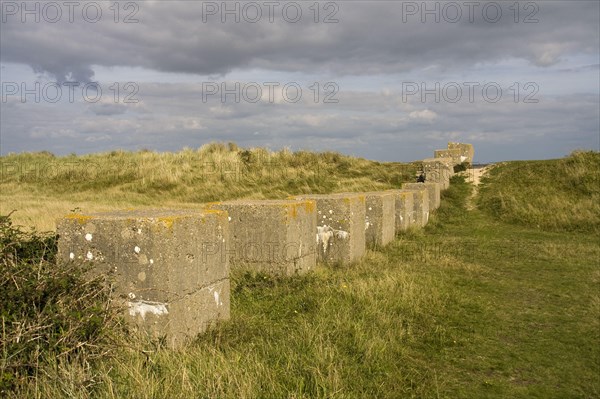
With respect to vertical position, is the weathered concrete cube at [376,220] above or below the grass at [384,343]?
above

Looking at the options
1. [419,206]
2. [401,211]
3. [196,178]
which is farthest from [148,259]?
[196,178]

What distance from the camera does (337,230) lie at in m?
8.50

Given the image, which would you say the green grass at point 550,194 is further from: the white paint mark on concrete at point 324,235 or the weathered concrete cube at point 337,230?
the white paint mark on concrete at point 324,235

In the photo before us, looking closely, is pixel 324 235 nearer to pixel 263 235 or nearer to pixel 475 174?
pixel 263 235

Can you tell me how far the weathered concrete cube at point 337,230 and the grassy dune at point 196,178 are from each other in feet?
34.5

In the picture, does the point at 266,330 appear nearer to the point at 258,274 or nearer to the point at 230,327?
the point at 230,327

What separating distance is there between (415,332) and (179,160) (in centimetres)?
2351

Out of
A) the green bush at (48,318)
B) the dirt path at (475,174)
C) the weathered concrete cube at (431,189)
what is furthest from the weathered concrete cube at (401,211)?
the green bush at (48,318)

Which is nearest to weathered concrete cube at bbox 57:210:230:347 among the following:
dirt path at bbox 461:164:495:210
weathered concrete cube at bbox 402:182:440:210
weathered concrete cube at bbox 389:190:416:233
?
weathered concrete cube at bbox 389:190:416:233

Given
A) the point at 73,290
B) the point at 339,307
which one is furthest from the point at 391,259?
the point at 73,290

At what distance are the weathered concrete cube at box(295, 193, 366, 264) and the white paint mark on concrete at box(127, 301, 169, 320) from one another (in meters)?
4.47

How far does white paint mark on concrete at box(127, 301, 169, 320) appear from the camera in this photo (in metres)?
4.33

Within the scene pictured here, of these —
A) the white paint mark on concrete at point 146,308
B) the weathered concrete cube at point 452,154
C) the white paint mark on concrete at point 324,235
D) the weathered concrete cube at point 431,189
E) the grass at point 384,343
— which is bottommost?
the grass at point 384,343

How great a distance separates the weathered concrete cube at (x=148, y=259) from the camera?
429 cm
